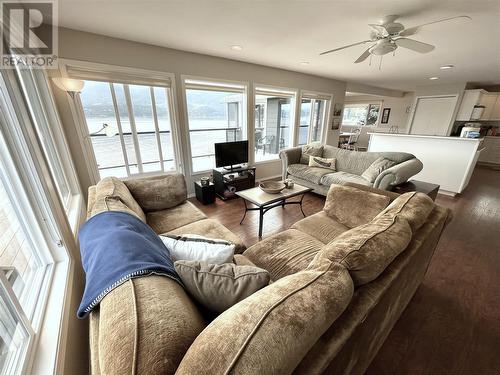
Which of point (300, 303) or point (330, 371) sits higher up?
point (300, 303)

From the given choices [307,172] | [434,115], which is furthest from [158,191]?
[434,115]

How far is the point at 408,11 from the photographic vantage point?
1.79 m

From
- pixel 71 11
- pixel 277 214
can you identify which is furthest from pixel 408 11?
pixel 71 11

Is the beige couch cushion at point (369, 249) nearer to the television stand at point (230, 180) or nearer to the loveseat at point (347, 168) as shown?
the loveseat at point (347, 168)

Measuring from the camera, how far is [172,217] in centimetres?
198

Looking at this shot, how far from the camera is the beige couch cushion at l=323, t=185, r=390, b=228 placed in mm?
1754

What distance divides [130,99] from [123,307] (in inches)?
116

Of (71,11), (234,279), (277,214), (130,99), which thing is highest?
(71,11)

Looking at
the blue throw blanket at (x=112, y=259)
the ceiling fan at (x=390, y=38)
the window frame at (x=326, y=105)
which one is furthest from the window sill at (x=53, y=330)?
the window frame at (x=326, y=105)

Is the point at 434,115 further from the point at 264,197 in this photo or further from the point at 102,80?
the point at 102,80

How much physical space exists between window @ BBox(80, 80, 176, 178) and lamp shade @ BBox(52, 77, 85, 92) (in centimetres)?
45

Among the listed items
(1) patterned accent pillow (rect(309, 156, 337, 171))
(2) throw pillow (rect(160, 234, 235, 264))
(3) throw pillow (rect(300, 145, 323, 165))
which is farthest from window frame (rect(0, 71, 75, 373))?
(3) throw pillow (rect(300, 145, 323, 165))

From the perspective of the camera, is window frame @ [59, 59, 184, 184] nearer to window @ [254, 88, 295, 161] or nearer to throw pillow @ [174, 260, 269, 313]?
window @ [254, 88, 295, 161]

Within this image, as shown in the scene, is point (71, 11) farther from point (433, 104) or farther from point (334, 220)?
point (433, 104)
